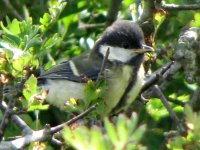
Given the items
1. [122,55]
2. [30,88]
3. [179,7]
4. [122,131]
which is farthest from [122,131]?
[122,55]

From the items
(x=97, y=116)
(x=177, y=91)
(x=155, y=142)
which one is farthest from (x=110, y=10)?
(x=97, y=116)

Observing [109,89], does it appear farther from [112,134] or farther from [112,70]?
[112,134]

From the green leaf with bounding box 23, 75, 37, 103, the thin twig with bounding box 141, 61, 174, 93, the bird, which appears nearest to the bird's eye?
the bird

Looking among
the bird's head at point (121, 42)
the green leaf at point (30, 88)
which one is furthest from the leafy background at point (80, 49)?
the bird's head at point (121, 42)

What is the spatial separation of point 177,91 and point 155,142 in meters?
0.36

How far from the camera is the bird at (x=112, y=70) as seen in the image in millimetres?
2592

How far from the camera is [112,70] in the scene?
2775 mm

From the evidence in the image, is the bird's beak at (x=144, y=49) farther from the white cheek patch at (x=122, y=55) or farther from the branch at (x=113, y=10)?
the branch at (x=113, y=10)

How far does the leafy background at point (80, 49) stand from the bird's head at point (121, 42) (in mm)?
102

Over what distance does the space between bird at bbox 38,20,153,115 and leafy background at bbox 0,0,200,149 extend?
0.09m

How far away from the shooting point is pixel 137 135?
3.23 ft

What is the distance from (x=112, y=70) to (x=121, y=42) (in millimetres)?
191

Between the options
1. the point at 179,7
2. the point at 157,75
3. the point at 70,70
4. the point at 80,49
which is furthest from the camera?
the point at 80,49

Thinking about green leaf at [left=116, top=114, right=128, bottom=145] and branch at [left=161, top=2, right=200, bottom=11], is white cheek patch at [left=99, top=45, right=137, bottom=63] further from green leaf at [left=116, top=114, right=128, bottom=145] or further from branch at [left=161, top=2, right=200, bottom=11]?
green leaf at [left=116, top=114, right=128, bottom=145]
